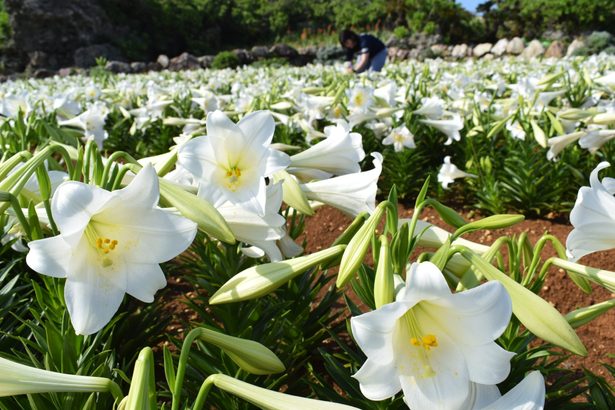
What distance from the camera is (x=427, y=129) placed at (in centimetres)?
463

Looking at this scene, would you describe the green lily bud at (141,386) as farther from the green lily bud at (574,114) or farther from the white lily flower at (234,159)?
the green lily bud at (574,114)

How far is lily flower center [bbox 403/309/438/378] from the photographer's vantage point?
958 mm

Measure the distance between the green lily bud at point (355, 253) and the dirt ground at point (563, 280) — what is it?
945 mm

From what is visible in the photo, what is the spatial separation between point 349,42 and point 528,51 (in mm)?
9651

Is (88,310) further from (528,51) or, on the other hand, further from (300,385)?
(528,51)

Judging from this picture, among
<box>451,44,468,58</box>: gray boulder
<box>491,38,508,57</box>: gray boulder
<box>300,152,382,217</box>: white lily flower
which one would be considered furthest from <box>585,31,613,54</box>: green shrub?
<box>300,152,382,217</box>: white lily flower

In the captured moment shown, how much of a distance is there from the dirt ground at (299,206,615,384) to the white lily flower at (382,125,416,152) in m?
0.57

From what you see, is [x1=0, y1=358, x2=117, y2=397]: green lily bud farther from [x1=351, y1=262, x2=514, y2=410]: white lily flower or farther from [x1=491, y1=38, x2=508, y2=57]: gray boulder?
[x1=491, y1=38, x2=508, y2=57]: gray boulder

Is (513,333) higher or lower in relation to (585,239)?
lower

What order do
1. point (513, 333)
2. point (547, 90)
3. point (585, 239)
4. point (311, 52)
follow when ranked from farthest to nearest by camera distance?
point (311, 52) → point (547, 90) → point (513, 333) → point (585, 239)

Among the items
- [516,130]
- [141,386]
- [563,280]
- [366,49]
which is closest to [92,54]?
[366,49]

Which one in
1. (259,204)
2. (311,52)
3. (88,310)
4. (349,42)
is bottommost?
(311,52)

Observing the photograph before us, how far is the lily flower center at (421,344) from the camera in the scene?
958 mm

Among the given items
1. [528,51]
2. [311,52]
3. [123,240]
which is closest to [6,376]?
[123,240]
